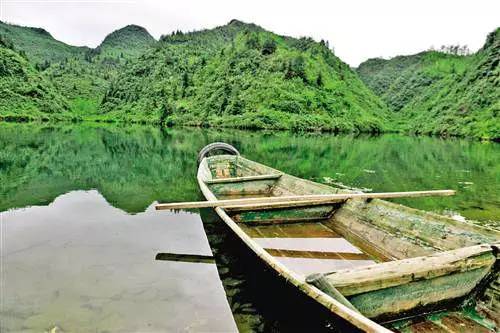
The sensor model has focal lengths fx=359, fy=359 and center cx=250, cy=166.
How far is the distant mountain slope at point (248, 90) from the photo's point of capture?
247ft

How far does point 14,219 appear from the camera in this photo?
915 centimetres

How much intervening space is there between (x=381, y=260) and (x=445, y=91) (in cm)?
11171

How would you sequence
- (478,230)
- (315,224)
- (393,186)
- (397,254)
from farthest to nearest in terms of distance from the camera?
1. (393,186)
2. (315,224)
3. (397,254)
4. (478,230)

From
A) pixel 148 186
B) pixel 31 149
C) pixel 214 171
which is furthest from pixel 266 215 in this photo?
pixel 31 149

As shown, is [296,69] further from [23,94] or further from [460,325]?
[460,325]

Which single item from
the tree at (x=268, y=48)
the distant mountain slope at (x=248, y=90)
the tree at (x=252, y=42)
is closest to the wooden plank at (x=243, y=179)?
the distant mountain slope at (x=248, y=90)

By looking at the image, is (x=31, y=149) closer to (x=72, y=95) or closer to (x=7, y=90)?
(x=7, y=90)

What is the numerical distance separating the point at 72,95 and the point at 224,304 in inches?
5147

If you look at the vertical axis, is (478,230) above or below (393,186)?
above

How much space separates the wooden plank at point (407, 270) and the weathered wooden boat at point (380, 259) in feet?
0.03

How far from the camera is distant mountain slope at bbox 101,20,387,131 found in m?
75.3

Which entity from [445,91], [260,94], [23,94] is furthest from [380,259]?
[445,91]

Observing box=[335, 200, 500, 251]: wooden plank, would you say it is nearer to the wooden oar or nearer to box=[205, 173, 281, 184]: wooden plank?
the wooden oar

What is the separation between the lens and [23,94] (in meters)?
86.8
